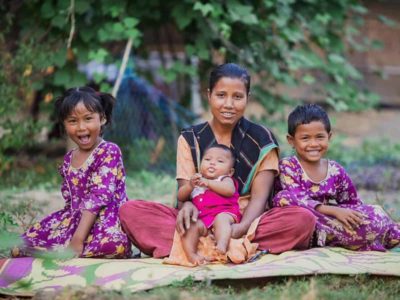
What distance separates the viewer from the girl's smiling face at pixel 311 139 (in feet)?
13.9

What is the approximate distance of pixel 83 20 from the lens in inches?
295

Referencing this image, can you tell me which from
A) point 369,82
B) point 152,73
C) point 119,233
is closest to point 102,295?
point 119,233

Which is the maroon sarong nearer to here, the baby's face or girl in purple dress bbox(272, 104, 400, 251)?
girl in purple dress bbox(272, 104, 400, 251)

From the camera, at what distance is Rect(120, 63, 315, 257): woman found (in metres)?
4.04

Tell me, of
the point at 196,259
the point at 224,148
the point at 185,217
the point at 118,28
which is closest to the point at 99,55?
the point at 118,28

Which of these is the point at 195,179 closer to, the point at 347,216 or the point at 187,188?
the point at 187,188

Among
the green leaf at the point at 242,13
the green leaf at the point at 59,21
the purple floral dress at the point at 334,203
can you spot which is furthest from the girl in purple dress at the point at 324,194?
the green leaf at the point at 59,21

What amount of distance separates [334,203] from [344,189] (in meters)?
0.14

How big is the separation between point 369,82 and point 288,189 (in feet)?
33.0

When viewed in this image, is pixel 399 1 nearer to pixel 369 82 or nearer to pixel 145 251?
pixel 369 82

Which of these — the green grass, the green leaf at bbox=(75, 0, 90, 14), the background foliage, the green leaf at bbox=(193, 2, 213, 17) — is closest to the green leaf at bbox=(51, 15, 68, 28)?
the background foliage

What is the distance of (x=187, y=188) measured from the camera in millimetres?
4121

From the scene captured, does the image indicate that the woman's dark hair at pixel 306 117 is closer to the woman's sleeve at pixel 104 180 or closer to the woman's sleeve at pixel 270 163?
the woman's sleeve at pixel 270 163

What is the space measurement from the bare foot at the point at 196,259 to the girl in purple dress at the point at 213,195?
43 millimetres
